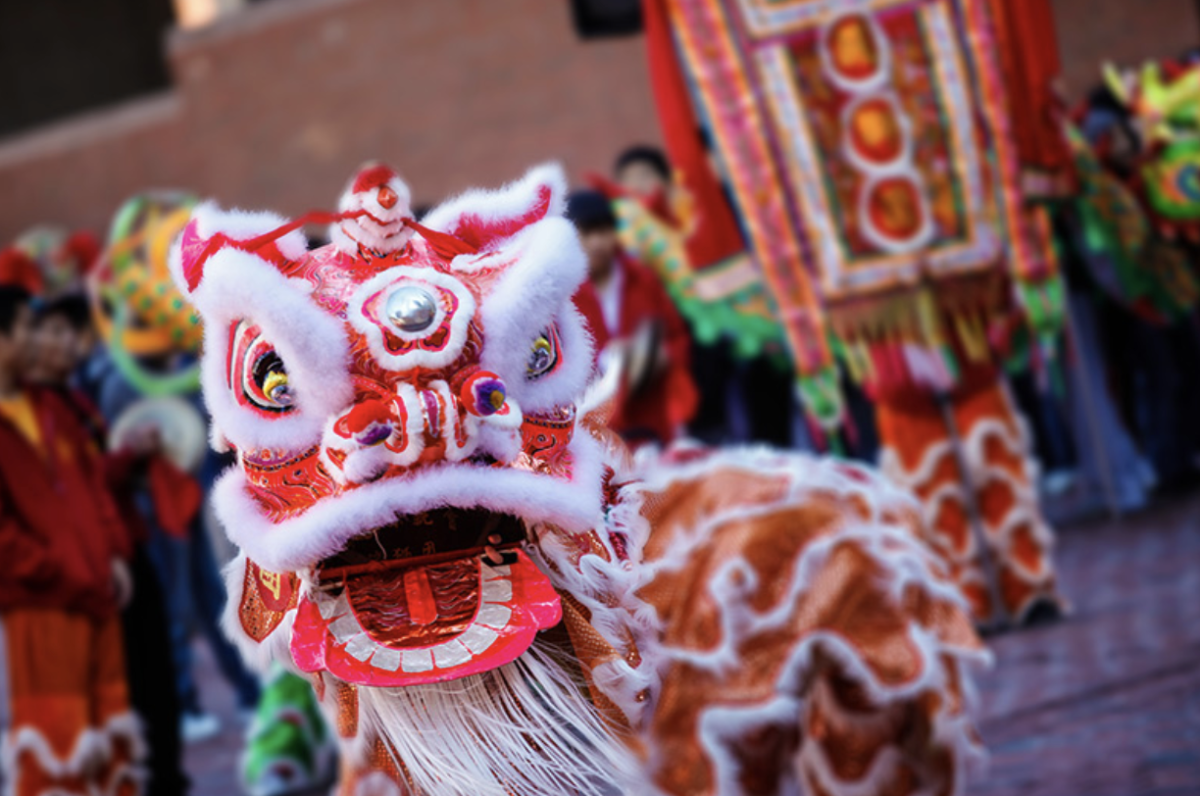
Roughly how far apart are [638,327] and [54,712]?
2.13 m

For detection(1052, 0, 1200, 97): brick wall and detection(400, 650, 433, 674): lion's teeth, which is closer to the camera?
detection(400, 650, 433, 674): lion's teeth

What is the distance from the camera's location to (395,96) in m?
10.2

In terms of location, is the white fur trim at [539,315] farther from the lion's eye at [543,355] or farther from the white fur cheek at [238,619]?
the white fur cheek at [238,619]

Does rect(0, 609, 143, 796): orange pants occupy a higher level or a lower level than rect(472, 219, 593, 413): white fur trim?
lower

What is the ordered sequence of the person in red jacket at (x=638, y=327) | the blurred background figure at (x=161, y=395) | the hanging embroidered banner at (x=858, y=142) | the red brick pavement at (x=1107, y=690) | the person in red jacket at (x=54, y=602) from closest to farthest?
the red brick pavement at (x=1107, y=690) < the person in red jacket at (x=54, y=602) < the hanging embroidered banner at (x=858, y=142) < the blurred background figure at (x=161, y=395) < the person in red jacket at (x=638, y=327)

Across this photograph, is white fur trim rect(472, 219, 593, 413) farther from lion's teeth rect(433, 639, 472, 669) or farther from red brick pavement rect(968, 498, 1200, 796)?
red brick pavement rect(968, 498, 1200, 796)

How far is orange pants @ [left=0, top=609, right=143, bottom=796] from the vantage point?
3926mm

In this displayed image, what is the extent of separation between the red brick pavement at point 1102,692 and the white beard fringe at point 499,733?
5.75 feet

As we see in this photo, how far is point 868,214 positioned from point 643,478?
2.32 metres

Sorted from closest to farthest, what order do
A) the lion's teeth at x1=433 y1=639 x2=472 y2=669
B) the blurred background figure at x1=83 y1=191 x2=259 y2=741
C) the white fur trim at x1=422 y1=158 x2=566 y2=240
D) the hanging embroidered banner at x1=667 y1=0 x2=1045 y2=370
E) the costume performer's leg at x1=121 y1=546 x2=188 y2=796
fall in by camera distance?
the lion's teeth at x1=433 y1=639 x2=472 y2=669, the white fur trim at x1=422 y1=158 x2=566 y2=240, the hanging embroidered banner at x1=667 y1=0 x2=1045 y2=370, the costume performer's leg at x1=121 y1=546 x2=188 y2=796, the blurred background figure at x1=83 y1=191 x2=259 y2=741

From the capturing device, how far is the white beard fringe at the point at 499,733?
1.63 meters

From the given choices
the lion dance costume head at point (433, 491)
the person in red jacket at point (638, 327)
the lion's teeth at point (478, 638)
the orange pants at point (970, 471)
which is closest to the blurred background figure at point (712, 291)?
the person in red jacket at point (638, 327)

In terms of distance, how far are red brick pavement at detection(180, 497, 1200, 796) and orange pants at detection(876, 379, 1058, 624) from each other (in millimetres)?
333

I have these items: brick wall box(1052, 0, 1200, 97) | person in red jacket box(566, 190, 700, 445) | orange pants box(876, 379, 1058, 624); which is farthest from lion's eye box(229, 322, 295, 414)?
brick wall box(1052, 0, 1200, 97)
